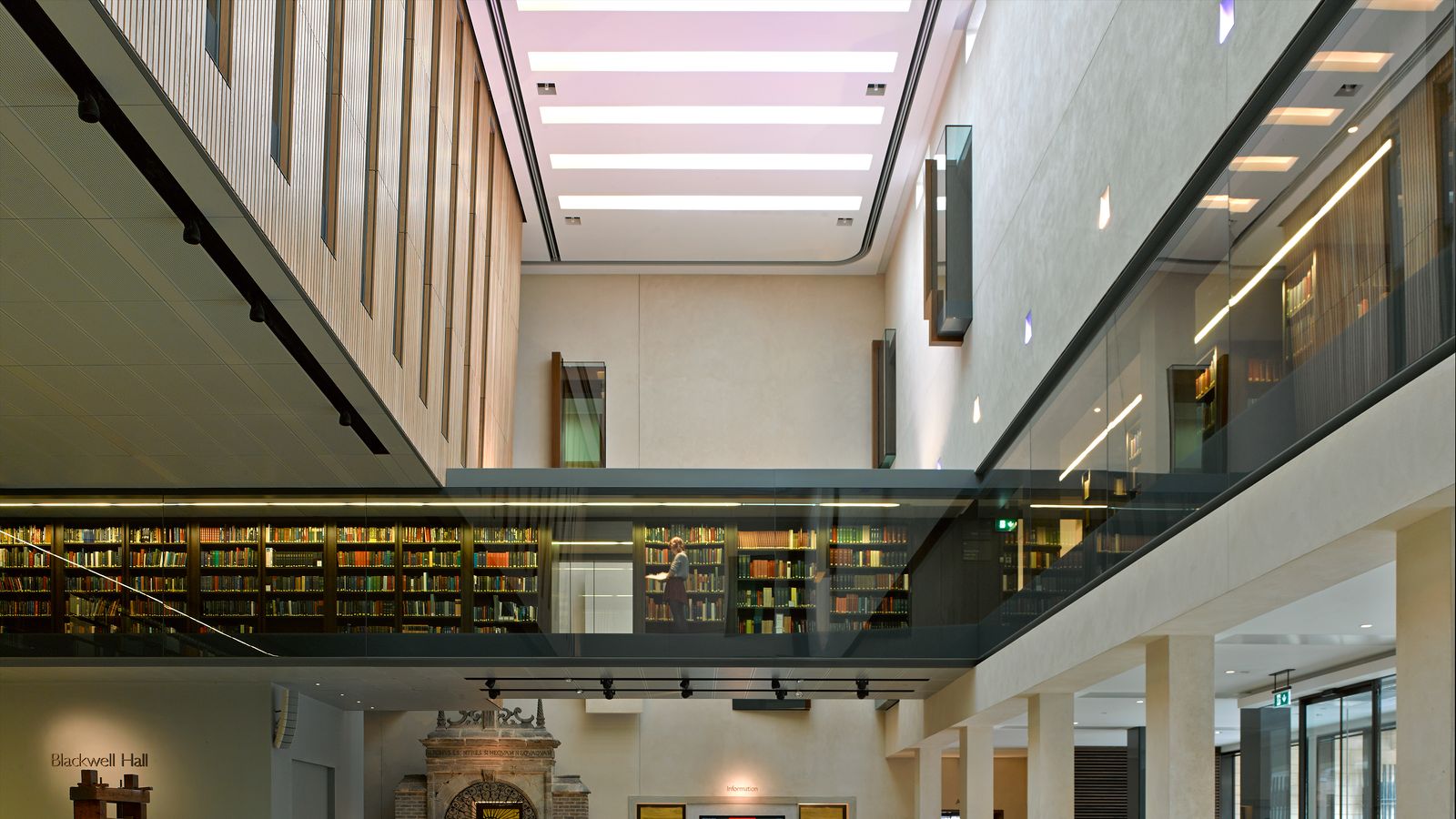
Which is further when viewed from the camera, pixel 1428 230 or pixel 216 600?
pixel 216 600

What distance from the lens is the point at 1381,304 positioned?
5.07 metres

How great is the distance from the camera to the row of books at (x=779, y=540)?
48.0ft

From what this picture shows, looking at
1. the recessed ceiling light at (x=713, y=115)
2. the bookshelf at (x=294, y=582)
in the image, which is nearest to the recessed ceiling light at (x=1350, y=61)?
the bookshelf at (x=294, y=582)

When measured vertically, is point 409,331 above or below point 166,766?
above

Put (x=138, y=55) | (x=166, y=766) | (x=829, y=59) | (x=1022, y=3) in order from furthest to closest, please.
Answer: (x=829, y=59) < (x=166, y=766) < (x=1022, y=3) < (x=138, y=55)

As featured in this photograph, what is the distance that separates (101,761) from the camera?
50.3 ft

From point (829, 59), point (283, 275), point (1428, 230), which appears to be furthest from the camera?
point (829, 59)

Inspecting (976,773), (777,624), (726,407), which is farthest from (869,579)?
(726,407)

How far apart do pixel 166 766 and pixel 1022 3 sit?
1158 cm

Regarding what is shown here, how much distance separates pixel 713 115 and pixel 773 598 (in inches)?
249

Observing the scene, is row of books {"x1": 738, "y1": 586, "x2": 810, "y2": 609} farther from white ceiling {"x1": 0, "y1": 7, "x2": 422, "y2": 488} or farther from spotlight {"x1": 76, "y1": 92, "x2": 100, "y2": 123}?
spotlight {"x1": 76, "y1": 92, "x2": 100, "y2": 123}

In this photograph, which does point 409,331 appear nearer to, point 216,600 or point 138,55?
point 216,600

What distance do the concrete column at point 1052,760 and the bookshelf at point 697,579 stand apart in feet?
12.7

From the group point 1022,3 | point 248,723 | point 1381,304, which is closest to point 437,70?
point 1022,3
